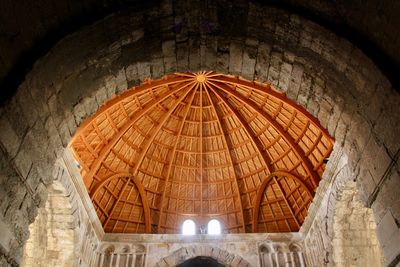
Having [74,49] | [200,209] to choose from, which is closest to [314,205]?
[200,209]

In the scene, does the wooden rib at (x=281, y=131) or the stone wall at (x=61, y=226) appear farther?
the wooden rib at (x=281, y=131)

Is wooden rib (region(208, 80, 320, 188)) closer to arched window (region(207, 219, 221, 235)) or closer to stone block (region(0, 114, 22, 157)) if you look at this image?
arched window (region(207, 219, 221, 235))

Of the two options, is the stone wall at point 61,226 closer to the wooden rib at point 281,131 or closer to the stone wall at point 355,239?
the wooden rib at point 281,131

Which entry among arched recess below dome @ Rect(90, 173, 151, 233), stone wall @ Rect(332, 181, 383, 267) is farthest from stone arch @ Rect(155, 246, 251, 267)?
stone wall @ Rect(332, 181, 383, 267)

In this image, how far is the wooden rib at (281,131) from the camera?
13891mm

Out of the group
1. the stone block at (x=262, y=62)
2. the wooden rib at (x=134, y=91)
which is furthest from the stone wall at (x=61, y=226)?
the stone block at (x=262, y=62)

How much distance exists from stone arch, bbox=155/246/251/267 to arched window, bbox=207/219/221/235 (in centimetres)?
128

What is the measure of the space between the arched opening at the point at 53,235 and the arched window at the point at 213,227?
644 cm

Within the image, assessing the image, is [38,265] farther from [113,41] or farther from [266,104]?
[266,104]

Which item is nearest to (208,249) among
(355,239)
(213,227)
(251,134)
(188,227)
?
(213,227)

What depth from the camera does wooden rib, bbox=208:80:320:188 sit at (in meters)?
13.9

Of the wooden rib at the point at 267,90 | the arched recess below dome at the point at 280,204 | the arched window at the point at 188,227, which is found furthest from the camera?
the arched window at the point at 188,227

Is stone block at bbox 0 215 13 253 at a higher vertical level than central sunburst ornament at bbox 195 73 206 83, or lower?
lower

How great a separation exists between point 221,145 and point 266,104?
10.4ft
